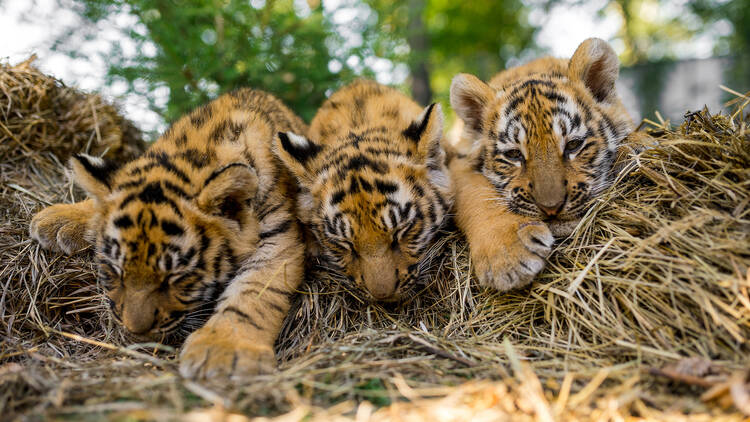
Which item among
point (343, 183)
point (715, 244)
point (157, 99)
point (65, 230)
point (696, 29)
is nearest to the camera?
point (715, 244)

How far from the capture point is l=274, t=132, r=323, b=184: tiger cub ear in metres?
3.04

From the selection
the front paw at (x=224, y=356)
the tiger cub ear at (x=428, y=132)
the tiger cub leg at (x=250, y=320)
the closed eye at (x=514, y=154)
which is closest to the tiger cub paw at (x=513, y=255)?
the closed eye at (x=514, y=154)

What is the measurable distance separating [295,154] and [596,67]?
229cm

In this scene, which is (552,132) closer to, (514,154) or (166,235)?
(514,154)

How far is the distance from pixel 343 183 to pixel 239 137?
931 millimetres

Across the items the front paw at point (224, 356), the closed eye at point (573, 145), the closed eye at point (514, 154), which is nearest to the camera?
the front paw at point (224, 356)

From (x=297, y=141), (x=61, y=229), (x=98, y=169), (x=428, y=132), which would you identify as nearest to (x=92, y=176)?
(x=98, y=169)

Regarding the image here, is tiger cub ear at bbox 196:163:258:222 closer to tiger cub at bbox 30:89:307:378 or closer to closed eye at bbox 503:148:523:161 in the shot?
tiger cub at bbox 30:89:307:378

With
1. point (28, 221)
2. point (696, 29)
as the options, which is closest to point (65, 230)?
point (28, 221)

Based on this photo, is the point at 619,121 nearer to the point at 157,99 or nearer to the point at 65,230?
the point at 65,230

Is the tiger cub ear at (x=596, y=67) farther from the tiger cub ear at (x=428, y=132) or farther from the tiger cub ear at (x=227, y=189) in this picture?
the tiger cub ear at (x=227, y=189)

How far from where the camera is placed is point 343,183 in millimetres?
2840

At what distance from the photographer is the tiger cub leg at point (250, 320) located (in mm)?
2217

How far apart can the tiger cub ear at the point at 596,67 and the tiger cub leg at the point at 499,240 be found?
1.09m
